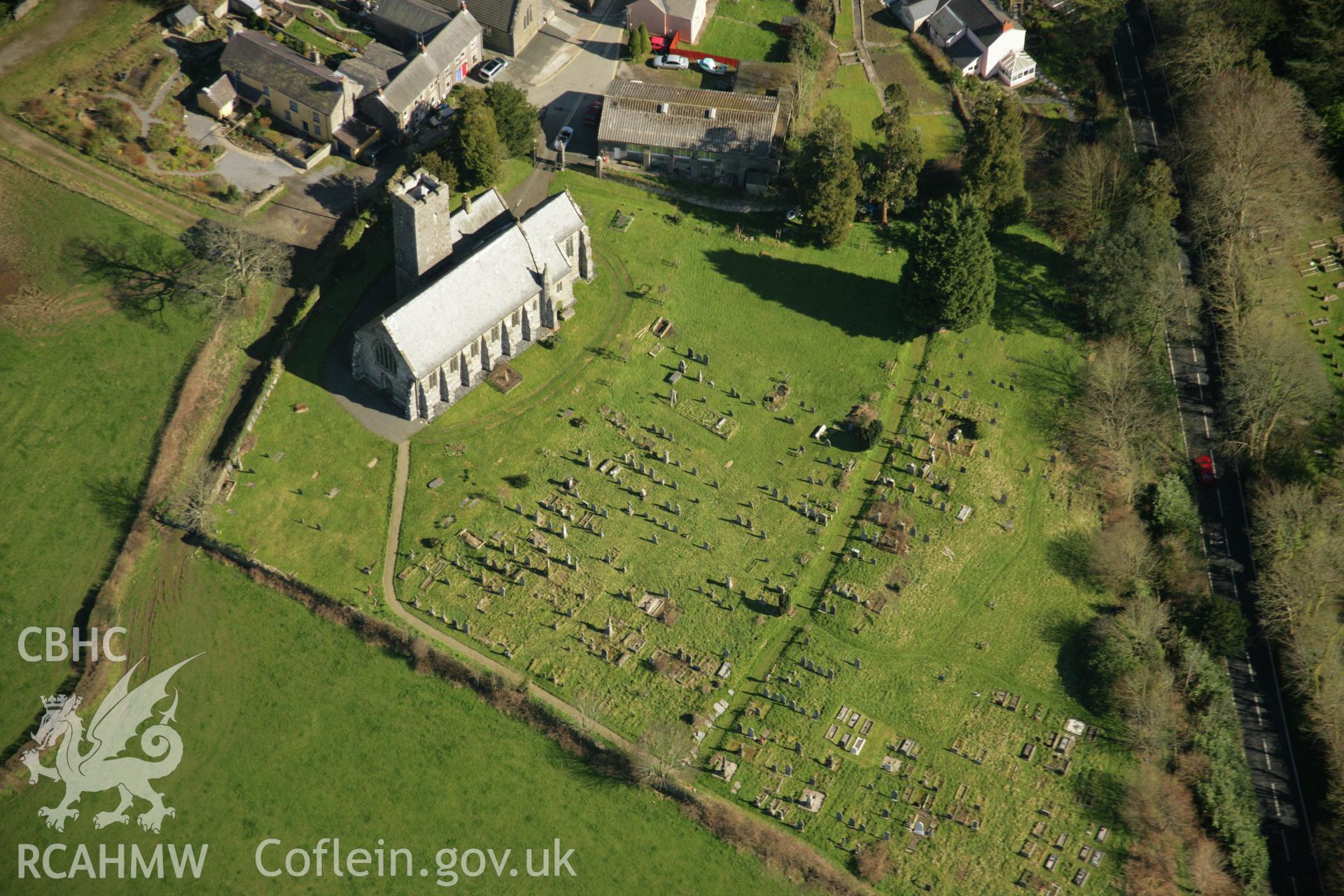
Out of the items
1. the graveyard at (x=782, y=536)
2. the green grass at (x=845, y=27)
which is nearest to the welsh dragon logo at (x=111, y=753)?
the graveyard at (x=782, y=536)

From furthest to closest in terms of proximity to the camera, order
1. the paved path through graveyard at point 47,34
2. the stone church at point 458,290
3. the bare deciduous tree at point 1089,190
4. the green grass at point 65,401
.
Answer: the bare deciduous tree at point 1089,190
the paved path through graveyard at point 47,34
the stone church at point 458,290
the green grass at point 65,401

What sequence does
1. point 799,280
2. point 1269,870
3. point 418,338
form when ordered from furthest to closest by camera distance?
point 799,280, point 418,338, point 1269,870

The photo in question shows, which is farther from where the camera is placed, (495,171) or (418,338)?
(495,171)

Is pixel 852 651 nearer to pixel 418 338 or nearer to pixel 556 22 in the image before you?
pixel 418 338

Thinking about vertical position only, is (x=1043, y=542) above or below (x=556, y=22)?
below

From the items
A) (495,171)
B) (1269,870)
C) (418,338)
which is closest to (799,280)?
(495,171)

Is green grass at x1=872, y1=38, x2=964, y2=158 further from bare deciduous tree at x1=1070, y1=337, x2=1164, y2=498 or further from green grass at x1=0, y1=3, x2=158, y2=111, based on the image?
green grass at x1=0, y1=3, x2=158, y2=111

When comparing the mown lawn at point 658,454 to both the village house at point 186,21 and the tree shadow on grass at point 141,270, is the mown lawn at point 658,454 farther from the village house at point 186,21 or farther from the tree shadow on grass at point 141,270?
the village house at point 186,21

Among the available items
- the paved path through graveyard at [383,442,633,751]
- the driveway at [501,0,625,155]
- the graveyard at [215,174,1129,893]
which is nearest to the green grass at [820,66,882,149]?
the graveyard at [215,174,1129,893]
